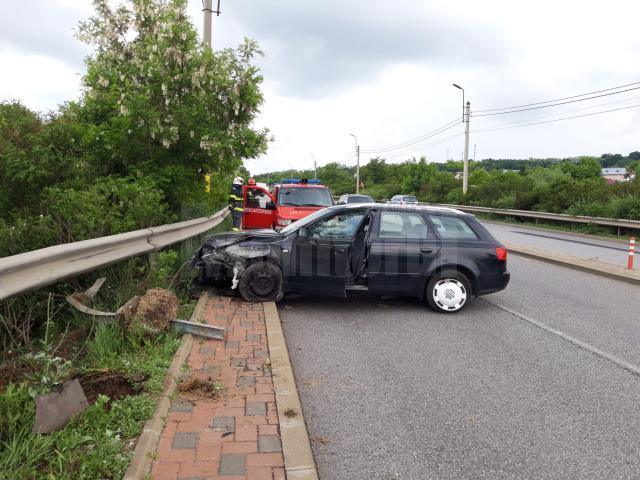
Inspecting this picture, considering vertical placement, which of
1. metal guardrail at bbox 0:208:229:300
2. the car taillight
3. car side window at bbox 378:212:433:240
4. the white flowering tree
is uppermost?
the white flowering tree

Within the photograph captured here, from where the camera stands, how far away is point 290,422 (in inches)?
137

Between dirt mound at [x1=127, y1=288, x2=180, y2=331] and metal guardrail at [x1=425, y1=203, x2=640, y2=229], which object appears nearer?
dirt mound at [x1=127, y1=288, x2=180, y2=331]

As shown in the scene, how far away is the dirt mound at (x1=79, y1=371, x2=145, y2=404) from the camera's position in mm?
3670

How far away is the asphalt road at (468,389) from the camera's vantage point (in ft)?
10.8

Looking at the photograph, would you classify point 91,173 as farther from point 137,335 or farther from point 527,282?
point 527,282

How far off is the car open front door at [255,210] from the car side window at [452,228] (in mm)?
9319

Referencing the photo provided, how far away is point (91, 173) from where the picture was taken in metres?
8.03

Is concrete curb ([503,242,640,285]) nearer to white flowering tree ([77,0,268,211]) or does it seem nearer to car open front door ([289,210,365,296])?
car open front door ([289,210,365,296])

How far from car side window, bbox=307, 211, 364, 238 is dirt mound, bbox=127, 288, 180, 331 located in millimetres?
2631

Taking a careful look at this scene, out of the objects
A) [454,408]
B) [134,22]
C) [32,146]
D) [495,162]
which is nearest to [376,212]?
[454,408]

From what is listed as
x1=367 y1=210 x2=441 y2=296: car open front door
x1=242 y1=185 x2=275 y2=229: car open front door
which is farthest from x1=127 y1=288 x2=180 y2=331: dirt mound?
x1=242 y1=185 x2=275 y2=229: car open front door

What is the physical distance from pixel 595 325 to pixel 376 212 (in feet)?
10.5

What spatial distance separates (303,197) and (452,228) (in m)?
8.59

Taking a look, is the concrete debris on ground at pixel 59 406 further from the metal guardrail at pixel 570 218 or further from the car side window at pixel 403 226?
the metal guardrail at pixel 570 218
